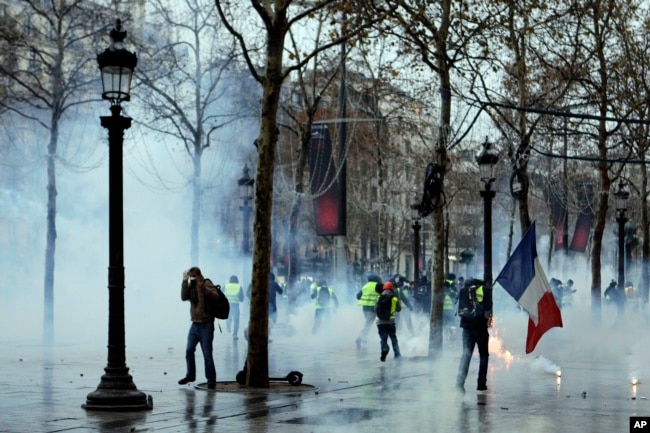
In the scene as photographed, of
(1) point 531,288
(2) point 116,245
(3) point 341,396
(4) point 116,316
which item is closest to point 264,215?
(3) point 341,396

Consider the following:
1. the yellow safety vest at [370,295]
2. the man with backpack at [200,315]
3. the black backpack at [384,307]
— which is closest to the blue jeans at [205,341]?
the man with backpack at [200,315]

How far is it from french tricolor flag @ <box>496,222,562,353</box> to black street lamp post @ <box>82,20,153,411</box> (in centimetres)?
584

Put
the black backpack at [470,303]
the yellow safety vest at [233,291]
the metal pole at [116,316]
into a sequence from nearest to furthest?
1. the metal pole at [116,316]
2. the black backpack at [470,303]
3. the yellow safety vest at [233,291]

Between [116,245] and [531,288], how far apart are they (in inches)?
251

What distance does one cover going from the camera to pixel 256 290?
59.0 feet

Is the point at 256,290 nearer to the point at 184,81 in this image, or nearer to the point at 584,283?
the point at 184,81

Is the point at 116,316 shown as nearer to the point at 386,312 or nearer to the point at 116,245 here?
the point at 116,245

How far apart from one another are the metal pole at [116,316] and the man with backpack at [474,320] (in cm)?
484

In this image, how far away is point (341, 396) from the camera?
1661 centimetres

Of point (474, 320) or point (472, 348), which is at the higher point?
point (474, 320)

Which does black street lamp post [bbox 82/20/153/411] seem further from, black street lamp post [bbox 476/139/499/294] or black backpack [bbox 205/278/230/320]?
black street lamp post [bbox 476/139/499/294]

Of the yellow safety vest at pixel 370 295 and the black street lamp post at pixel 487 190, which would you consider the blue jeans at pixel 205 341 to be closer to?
the black street lamp post at pixel 487 190

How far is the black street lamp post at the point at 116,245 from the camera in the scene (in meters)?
14.5

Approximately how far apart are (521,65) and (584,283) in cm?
4316
